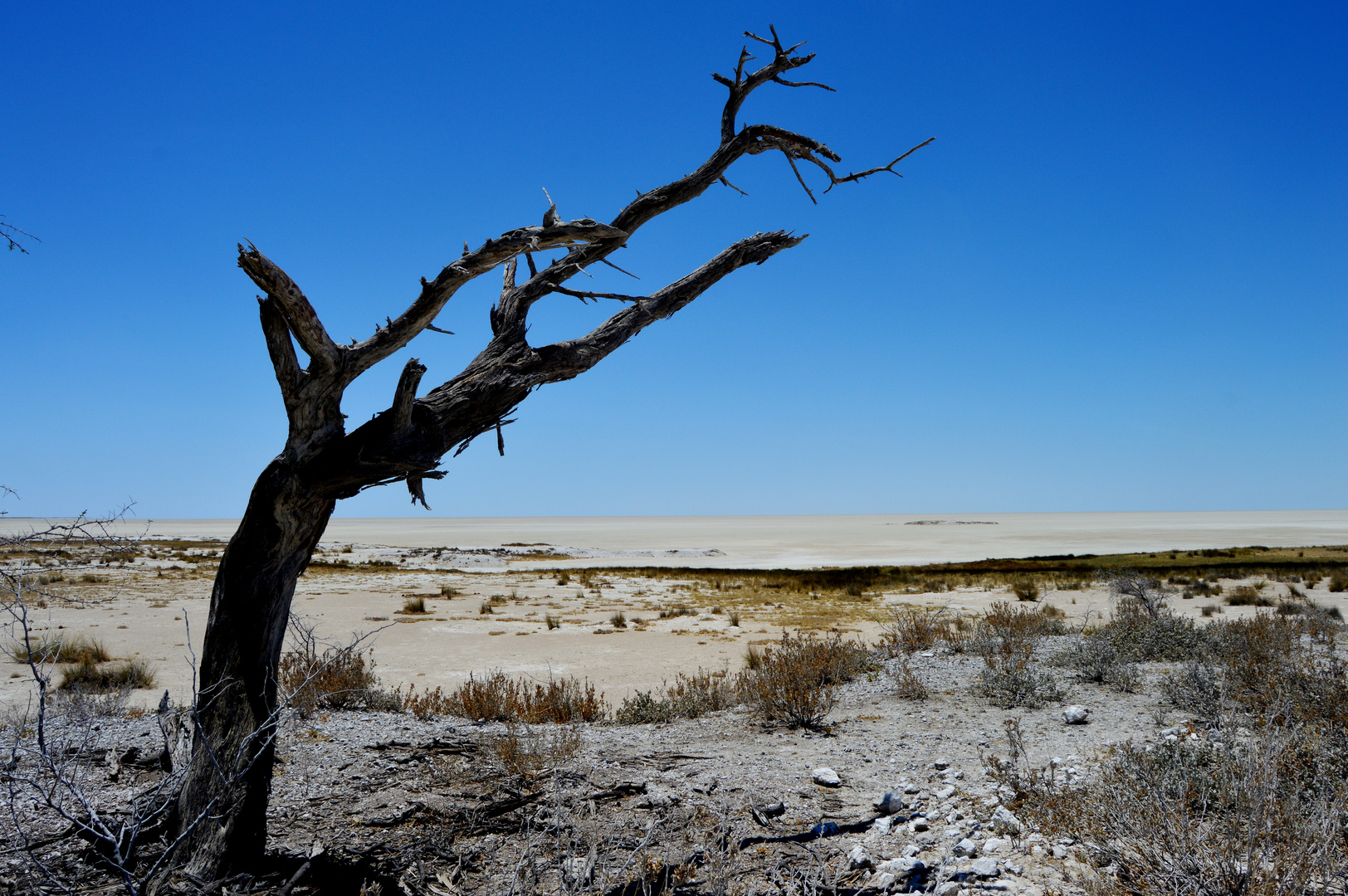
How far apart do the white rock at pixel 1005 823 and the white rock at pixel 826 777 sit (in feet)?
3.92

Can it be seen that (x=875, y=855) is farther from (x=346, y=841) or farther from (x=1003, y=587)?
(x=1003, y=587)

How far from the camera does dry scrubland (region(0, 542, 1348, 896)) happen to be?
12.4 feet

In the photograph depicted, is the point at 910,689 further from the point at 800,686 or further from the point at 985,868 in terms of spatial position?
the point at 985,868

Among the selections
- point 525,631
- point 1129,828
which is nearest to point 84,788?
point 1129,828

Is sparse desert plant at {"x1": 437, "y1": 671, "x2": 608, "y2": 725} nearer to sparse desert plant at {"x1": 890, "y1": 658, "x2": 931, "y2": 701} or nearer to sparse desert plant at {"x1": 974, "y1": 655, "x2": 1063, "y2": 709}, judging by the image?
sparse desert plant at {"x1": 890, "y1": 658, "x2": 931, "y2": 701}

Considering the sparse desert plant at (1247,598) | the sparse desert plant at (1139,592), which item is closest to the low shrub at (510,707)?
the sparse desert plant at (1139,592)

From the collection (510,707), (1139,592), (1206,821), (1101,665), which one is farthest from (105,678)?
(1139,592)

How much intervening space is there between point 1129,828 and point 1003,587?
26.0 metres

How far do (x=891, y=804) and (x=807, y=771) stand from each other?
102 cm

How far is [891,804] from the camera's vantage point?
485cm

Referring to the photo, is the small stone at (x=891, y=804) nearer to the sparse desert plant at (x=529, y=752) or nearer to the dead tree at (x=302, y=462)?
the sparse desert plant at (x=529, y=752)

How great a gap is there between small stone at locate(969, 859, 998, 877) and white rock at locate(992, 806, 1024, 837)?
1.31 feet

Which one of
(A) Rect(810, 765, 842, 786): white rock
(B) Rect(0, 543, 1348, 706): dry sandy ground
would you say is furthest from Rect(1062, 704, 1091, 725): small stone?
(B) Rect(0, 543, 1348, 706): dry sandy ground

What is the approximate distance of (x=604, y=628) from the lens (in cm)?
1986
